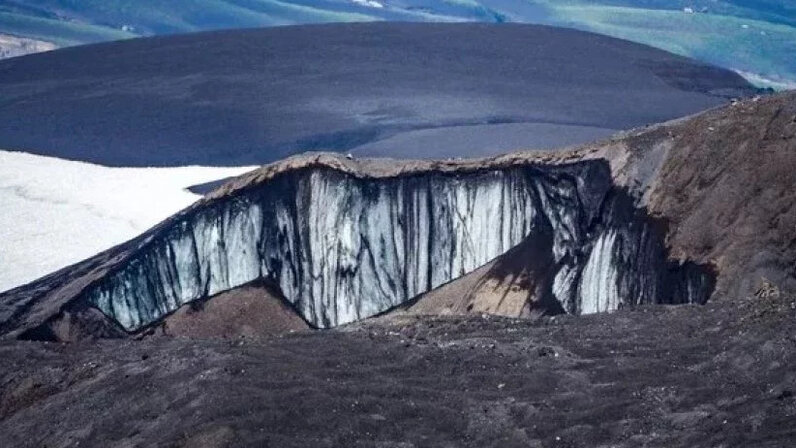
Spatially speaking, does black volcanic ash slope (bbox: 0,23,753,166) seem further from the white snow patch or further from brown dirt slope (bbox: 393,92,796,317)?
brown dirt slope (bbox: 393,92,796,317)

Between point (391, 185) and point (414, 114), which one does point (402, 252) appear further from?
point (414, 114)

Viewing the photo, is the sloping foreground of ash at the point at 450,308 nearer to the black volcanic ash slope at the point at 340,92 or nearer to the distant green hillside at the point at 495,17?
the black volcanic ash slope at the point at 340,92

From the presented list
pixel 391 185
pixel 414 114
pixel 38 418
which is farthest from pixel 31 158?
pixel 38 418

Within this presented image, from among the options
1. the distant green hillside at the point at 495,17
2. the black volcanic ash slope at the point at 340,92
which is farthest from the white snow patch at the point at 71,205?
the distant green hillside at the point at 495,17

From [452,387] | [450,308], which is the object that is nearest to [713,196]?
[450,308]

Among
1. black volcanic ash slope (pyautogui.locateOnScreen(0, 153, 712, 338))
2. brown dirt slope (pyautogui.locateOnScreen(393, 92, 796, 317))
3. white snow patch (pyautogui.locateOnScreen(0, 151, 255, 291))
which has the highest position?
brown dirt slope (pyautogui.locateOnScreen(393, 92, 796, 317))

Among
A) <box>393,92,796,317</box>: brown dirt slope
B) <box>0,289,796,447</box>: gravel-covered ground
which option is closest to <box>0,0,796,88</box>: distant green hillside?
<box>393,92,796,317</box>: brown dirt slope

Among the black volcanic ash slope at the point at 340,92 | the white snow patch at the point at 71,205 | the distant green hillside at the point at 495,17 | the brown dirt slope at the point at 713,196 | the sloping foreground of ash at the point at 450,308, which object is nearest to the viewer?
the sloping foreground of ash at the point at 450,308
